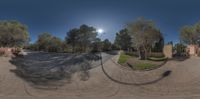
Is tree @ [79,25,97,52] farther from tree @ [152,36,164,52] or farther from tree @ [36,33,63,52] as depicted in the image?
tree @ [152,36,164,52]

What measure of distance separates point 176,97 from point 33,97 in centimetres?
476

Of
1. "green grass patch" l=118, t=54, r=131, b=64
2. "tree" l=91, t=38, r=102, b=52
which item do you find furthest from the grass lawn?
"tree" l=91, t=38, r=102, b=52

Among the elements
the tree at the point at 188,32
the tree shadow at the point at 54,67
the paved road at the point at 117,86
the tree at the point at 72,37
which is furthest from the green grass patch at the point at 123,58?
the tree at the point at 188,32

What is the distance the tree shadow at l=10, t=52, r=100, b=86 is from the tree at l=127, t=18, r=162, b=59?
1896 millimetres

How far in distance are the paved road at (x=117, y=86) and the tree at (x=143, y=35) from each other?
A: 1015 mm

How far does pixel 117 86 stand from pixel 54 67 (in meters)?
3.43

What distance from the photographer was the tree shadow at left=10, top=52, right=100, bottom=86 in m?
8.03

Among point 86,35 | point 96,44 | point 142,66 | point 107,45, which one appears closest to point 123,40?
point 107,45

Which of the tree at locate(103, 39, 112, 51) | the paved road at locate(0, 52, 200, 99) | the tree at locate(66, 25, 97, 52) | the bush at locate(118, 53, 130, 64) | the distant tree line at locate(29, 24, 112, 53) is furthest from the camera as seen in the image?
the bush at locate(118, 53, 130, 64)

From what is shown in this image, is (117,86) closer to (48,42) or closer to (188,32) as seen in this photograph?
(48,42)

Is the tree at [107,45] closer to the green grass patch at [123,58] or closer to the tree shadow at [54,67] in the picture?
the green grass patch at [123,58]

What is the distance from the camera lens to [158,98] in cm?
615

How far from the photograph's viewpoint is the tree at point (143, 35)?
26.3 ft

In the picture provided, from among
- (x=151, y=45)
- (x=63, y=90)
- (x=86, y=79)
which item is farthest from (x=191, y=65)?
(x=63, y=90)
